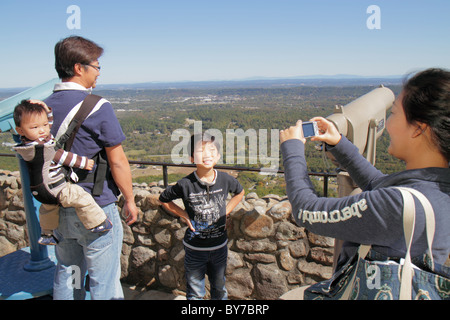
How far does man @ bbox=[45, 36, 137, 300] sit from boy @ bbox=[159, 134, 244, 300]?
460 mm

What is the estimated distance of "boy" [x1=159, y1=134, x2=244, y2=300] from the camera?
2.36 meters

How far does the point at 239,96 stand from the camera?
40.8 meters

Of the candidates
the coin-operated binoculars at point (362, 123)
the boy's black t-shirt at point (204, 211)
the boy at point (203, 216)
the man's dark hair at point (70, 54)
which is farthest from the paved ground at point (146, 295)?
the man's dark hair at point (70, 54)

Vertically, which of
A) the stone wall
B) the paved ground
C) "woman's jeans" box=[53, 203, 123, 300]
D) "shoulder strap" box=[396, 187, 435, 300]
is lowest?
the paved ground

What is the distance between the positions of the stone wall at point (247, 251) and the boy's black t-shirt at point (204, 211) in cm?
61

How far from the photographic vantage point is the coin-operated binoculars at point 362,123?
179 cm

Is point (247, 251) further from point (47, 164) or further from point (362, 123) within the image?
point (47, 164)

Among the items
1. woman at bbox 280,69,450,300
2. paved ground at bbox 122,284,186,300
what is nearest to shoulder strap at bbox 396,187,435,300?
woman at bbox 280,69,450,300

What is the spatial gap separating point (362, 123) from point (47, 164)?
5.59ft

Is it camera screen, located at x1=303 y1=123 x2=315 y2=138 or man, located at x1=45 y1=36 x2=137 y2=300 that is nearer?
camera screen, located at x1=303 y1=123 x2=315 y2=138

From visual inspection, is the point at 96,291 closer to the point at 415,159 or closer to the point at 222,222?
the point at 222,222

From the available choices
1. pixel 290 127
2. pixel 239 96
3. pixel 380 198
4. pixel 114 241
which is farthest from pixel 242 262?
pixel 239 96

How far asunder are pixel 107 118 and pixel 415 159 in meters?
1.49

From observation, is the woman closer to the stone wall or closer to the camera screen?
the camera screen
